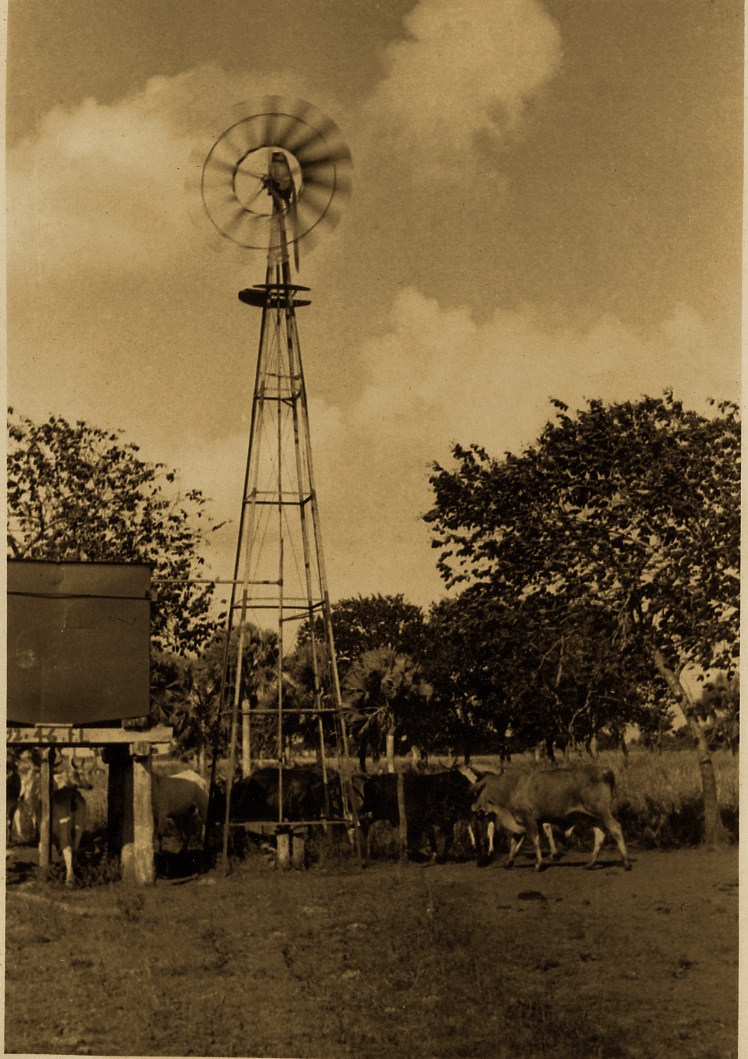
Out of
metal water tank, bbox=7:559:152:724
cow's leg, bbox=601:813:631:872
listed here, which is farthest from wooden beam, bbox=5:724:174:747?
cow's leg, bbox=601:813:631:872

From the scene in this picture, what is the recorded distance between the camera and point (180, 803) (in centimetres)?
2133

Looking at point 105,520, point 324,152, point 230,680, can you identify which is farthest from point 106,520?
point 230,680

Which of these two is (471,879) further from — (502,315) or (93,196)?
(93,196)

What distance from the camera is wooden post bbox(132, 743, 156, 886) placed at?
53.9 ft

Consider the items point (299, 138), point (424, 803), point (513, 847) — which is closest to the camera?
point (299, 138)

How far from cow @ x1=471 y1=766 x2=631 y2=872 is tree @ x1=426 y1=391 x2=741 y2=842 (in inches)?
62.4

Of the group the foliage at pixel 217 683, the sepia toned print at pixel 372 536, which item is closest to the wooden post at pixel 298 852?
the sepia toned print at pixel 372 536

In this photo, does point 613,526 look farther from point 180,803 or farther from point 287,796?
point 180,803

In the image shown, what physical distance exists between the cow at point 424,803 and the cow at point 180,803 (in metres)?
3.00

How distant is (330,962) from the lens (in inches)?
480

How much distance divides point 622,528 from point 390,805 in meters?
6.02

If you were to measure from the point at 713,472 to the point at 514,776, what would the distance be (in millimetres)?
5171

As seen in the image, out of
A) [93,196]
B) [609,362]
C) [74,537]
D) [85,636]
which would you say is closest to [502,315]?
[609,362]

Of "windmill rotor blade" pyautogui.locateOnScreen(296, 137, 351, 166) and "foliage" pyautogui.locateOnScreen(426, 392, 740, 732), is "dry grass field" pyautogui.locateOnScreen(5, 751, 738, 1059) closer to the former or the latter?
"foliage" pyautogui.locateOnScreen(426, 392, 740, 732)
